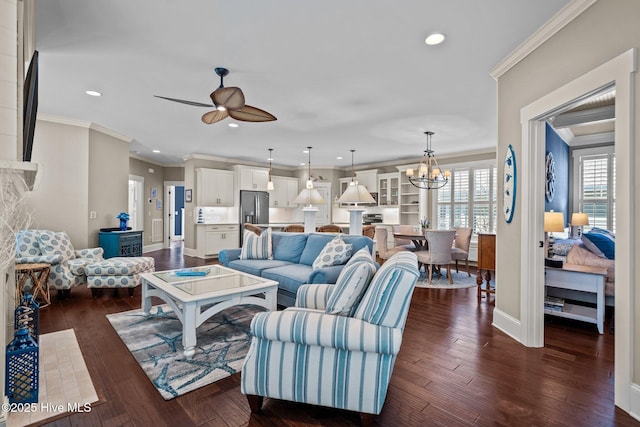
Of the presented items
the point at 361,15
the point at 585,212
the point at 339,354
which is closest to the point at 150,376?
the point at 339,354

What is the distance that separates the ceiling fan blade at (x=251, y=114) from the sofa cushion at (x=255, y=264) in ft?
5.93

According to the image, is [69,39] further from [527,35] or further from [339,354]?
[527,35]

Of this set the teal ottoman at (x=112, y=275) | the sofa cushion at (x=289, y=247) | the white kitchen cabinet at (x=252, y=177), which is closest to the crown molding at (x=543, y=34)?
the sofa cushion at (x=289, y=247)

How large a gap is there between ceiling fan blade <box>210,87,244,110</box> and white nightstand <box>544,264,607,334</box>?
367 centimetres

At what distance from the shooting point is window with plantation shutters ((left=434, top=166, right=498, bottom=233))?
22.6ft

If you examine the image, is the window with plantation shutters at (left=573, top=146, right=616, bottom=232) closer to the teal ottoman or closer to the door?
the teal ottoman

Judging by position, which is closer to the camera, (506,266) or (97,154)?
(506,266)

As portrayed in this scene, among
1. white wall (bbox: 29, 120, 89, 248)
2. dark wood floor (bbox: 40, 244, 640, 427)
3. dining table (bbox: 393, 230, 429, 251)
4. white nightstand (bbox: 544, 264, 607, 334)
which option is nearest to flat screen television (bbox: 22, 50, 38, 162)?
dark wood floor (bbox: 40, 244, 640, 427)

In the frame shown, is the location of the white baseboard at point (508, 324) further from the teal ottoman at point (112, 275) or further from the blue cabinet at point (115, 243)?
the blue cabinet at point (115, 243)

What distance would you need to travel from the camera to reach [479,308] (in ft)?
12.5

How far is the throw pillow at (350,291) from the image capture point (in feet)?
5.78

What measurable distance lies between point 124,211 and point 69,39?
13.6 ft

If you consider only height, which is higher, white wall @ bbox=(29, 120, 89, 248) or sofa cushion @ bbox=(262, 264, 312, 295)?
white wall @ bbox=(29, 120, 89, 248)

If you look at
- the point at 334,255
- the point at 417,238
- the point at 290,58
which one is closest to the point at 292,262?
the point at 334,255
